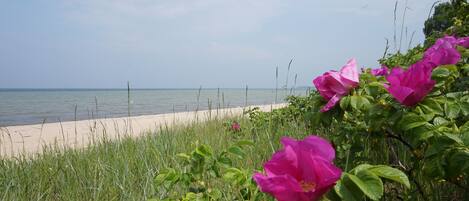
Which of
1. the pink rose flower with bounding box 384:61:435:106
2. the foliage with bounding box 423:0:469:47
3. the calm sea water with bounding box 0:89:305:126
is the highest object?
the foliage with bounding box 423:0:469:47

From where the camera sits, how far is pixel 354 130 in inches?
58.5

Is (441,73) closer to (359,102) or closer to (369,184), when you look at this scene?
(359,102)

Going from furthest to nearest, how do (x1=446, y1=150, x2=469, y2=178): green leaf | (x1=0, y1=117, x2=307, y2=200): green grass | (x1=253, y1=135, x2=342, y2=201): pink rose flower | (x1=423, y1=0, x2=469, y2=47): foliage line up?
(x1=0, y1=117, x2=307, y2=200): green grass < (x1=423, y1=0, x2=469, y2=47): foliage < (x1=446, y1=150, x2=469, y2=178): green leaf < (x1=253, y1=135, x2=342, y2=201): pink rose flower

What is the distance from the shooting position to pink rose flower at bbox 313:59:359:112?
1104 millimetres

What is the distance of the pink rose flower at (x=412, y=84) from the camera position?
97 centimetres

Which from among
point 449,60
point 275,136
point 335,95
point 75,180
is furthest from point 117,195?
point 449,60

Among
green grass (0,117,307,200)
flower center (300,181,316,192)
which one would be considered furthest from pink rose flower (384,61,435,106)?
green grass (0,117,307,200)

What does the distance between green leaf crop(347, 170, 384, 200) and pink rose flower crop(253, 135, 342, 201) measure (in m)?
0.04

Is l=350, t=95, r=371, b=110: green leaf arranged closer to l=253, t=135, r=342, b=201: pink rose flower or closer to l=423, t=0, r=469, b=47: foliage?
l=253, t=135, r=342, b=201: pink rose flower

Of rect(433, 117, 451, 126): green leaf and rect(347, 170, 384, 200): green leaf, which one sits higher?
rect(433, 117, 451, 126): green leaf

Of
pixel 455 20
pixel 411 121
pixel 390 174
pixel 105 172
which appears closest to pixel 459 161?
pixel 411 121

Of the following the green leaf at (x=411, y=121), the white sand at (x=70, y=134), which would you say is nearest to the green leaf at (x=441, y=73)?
the green leaf at (x=411, y=121)

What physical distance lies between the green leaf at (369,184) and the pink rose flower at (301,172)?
38mm

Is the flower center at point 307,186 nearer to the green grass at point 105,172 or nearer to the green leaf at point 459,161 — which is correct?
the green leaf at point 459,161
